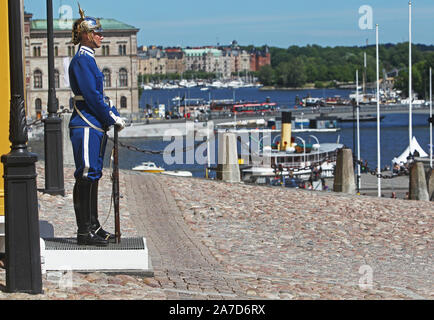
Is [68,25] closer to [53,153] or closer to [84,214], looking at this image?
[53,153]

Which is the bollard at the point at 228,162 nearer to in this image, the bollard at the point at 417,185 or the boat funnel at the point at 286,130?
the bollard at the point at 417,185

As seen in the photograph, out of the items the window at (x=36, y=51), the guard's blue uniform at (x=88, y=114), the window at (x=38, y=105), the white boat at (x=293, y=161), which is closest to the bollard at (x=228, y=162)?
the guard's blue uniform at (x=88, y=114)

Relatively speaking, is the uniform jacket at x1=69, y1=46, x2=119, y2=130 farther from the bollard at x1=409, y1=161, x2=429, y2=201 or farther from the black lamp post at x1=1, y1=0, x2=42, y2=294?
the bollard at x1=409, y1=161, x2=429, y2=201

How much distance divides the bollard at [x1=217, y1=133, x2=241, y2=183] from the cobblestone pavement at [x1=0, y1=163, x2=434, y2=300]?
1.39 metres

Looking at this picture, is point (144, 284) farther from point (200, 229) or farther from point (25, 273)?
point (200, 229)

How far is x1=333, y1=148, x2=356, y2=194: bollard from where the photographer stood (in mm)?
19562

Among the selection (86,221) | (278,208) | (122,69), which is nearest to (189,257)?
(86,221)

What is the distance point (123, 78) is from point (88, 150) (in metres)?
112

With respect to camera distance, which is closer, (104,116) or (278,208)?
(104,116)

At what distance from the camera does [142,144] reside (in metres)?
99.7

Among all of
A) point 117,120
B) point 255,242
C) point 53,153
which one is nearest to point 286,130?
point 53,153

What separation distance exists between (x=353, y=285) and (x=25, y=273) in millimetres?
3293

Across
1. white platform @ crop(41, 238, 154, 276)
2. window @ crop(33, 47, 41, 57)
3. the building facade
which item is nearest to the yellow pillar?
white platform @ crop(41, 238, 154, 276)
